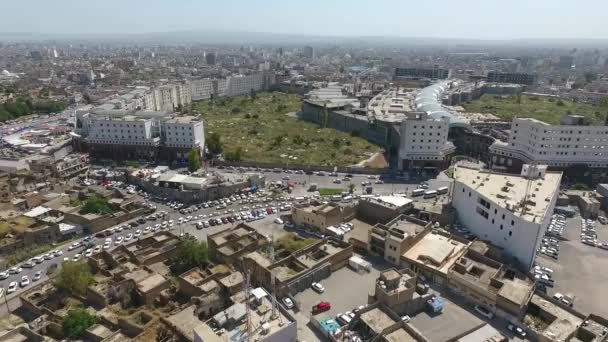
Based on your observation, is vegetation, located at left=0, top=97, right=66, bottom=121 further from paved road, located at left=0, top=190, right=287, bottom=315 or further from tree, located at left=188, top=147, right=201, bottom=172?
paved road, located at left=0, top=190, right=287, bottom=315

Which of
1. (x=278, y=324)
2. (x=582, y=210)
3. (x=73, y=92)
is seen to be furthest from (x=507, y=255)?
(x=73, y=92)

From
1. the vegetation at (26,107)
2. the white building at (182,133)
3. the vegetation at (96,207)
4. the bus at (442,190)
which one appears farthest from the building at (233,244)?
the vegetation at (26,107)

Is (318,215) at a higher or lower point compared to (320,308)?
higher

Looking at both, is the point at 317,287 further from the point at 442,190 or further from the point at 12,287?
the point at 442,190

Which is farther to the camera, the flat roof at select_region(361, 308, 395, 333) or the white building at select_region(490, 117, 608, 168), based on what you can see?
the white building at select_region(490, 117, 608, 168)

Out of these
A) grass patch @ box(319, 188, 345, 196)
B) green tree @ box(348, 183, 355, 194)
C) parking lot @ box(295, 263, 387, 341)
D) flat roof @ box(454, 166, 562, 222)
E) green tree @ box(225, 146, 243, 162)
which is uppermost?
flat roof @ box(454, 166, 562, 222)

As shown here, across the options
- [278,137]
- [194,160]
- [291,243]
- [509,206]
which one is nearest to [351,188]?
[291,243]

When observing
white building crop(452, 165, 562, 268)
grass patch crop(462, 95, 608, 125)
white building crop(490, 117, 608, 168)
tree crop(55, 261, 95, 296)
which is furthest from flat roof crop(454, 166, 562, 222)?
grass patch crop(462, 95, 608, 125)
